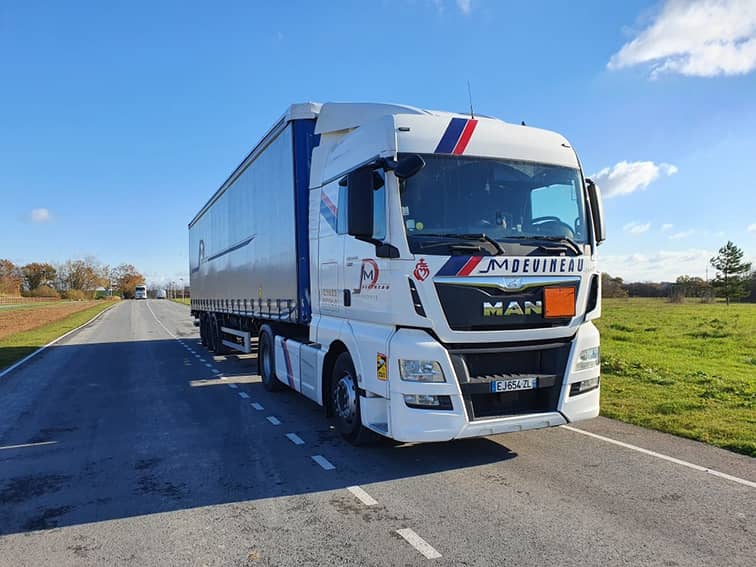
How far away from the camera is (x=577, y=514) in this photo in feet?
13.6

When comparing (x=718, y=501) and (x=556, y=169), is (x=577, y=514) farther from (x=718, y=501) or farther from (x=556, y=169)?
(x=556, y=169)

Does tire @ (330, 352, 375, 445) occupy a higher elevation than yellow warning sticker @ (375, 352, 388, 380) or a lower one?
lower

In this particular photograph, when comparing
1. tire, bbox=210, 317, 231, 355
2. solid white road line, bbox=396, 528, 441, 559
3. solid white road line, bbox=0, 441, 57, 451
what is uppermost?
tire, bbox=210, 317, 231, 355

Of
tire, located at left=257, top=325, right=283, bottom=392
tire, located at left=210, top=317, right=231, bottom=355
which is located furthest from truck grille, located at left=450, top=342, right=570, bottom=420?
tire, located at left=210, top=317, right=231, bottom=355

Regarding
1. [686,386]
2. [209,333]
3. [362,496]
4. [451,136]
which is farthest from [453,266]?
[209,333]

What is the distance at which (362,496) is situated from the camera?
458cm

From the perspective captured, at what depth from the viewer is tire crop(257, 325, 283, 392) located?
916 centimetres

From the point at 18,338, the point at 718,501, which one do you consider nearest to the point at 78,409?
the point at 718,501

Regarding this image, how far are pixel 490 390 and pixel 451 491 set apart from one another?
0.93 metres

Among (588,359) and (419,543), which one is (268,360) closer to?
(588,359)

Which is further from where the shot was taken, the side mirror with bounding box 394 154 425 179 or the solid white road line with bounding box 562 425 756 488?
the side mirror with bounding box 394 154 425 179

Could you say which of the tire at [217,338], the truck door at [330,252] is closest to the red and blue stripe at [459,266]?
the truck door at [330,252]

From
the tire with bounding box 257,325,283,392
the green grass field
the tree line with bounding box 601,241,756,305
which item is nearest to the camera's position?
the green grass field

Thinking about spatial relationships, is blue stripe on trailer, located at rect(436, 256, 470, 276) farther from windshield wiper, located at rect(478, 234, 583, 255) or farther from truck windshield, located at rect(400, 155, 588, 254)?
windshield wiper, located at rect(478, 234, 583, 255)
